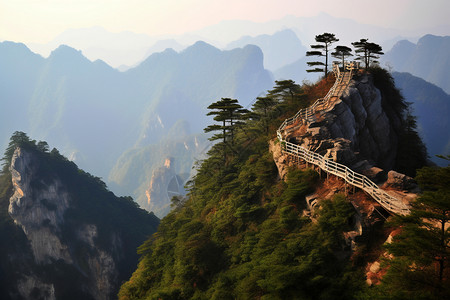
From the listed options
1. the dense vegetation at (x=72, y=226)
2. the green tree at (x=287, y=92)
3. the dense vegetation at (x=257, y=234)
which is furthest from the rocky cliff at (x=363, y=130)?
the dense vegetation at (x=72, y=226)

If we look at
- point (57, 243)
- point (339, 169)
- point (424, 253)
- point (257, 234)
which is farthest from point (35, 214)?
point (424, 253)

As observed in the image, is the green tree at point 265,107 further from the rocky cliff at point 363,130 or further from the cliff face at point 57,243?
the cliff face at point 57,243

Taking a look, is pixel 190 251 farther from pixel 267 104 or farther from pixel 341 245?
pixel 267 104

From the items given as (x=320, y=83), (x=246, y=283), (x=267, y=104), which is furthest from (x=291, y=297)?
Result: (x=320, y=83)

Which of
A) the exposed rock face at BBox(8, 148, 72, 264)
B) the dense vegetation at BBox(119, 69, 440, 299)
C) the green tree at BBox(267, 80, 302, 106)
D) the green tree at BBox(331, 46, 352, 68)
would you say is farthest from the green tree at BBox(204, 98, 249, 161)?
the exposed rock face at BBox(8, 148, 72, 264)

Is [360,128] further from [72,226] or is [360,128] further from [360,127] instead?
[72,226]

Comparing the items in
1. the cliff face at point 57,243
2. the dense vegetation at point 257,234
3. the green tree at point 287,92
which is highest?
the green tree at point 287,92
